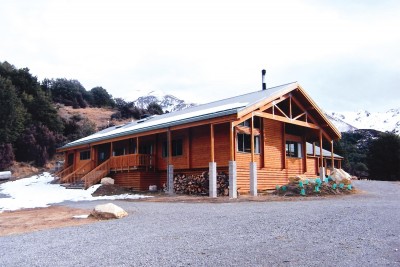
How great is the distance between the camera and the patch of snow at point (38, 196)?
16434mm

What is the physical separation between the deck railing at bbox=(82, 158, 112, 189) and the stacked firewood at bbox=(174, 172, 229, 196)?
578cm

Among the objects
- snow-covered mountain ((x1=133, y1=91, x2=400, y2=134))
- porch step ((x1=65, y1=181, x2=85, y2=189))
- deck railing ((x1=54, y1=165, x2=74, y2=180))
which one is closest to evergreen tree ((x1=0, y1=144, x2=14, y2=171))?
deck railing ((x1=54, y1=165, x2=74, y2=180))

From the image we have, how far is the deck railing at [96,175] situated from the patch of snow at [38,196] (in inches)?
26.2

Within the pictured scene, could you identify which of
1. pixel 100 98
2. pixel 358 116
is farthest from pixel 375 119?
pixel 100 98

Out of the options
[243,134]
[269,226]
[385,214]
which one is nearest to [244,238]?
[269,226]

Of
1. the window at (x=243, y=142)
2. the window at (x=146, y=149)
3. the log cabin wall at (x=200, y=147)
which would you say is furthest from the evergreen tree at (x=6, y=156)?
the window at (x=243, y=142)

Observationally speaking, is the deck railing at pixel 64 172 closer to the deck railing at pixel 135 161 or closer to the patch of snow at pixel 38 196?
the patch of snow at pixel 38 196

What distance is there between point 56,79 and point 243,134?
192ft

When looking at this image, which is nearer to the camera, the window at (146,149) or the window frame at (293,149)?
the window frame at (293,149)

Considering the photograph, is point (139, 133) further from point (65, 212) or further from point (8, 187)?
point (8, 187)

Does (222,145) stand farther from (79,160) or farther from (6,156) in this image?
(6,156)

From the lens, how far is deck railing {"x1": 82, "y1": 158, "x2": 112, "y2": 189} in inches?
882

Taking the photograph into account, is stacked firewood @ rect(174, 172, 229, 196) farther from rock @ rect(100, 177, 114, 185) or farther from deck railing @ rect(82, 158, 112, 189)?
deck railing @ rect(82, 158, 112, 189)

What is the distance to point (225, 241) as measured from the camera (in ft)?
21.7
